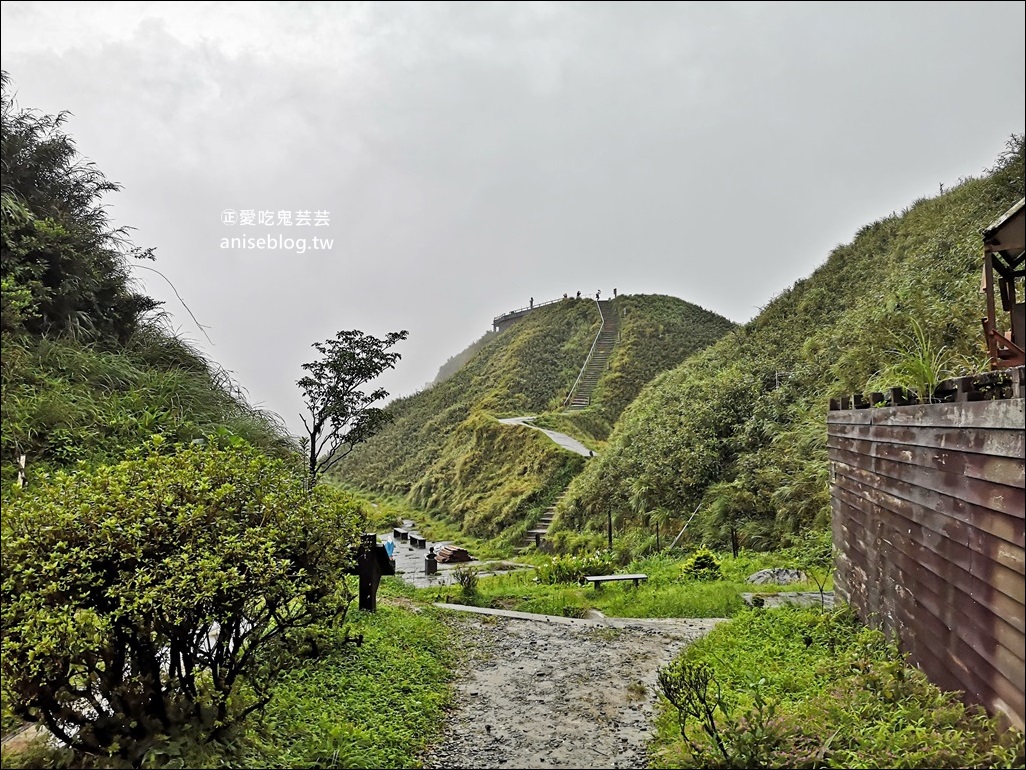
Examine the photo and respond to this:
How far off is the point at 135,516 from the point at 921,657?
18.0 feet

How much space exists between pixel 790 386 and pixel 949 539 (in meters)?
13.3

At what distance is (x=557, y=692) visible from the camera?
5527 millimetres

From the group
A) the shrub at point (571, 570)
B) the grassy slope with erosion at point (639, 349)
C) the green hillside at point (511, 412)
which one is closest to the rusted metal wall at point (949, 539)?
the shrub at point (571, 570)

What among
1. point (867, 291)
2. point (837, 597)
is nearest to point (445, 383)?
point (867, 291)

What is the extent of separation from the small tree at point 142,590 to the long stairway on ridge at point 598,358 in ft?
94.6

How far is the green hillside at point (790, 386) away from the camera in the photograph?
12.9 metres

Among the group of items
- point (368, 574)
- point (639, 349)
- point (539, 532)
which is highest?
point (639, 349)

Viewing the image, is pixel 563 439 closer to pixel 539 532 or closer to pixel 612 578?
pixel 539 532

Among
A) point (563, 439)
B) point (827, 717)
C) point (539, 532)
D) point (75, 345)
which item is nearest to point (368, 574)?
point (75, 345)

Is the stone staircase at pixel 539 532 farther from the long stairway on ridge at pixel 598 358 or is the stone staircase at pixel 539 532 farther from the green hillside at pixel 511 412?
Answer: the long stairway on ridge at pixel 598 358

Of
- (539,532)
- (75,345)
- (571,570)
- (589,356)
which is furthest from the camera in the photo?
(589,356)

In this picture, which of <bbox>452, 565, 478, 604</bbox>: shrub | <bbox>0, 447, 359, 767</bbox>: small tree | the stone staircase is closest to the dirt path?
<bbox>452, 565, 478, 604</bbox>: shrub

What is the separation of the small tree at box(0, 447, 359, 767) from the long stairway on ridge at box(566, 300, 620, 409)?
28828mm

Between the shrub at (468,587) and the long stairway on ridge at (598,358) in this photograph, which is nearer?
the shrub at (468,587)
